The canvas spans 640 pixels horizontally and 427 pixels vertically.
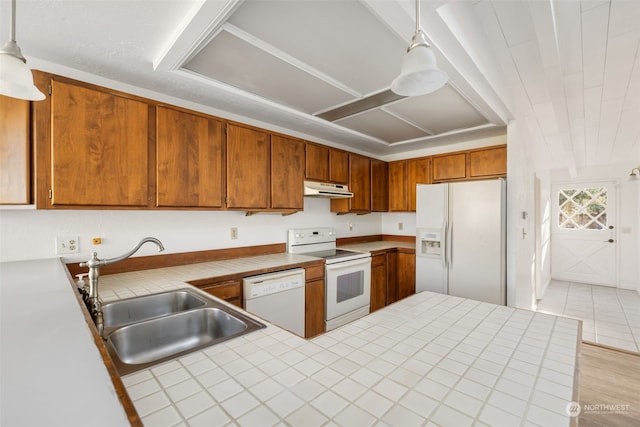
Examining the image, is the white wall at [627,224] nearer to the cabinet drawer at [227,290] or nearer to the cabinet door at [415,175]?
the cabinet door at [415,175]

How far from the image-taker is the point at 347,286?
115 inches

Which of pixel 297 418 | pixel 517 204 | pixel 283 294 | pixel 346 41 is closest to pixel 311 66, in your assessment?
pixel 346 41

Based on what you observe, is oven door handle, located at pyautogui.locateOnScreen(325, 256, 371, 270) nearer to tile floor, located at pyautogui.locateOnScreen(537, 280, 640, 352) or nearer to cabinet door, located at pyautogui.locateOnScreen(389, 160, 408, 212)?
cabinet door, located at pyautogui.locateOnScreen(389, 160, 408, 212)

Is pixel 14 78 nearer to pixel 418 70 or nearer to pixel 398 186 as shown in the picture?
pixel 418 70

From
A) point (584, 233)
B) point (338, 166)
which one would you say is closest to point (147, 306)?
point (338, 166)

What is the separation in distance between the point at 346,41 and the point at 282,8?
42cm

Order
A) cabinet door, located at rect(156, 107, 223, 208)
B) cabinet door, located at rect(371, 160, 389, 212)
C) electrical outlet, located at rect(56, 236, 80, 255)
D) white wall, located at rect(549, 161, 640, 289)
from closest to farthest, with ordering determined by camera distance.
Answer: electrical outlet, located at rect(56, 236, 80, 255) < cabinet door, located at rect(156, 107, 223, 208) < cabinet door, located at rect(371, 160, 389, 212) < white wall, located at rect(549, 161, 640, 289)

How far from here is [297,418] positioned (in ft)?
1.92

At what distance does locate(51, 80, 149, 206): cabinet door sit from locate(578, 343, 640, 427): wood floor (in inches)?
127

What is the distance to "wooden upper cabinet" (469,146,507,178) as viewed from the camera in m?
3.06

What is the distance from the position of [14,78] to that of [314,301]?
91.3 inches

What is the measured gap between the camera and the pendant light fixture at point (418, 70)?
3.31 feet

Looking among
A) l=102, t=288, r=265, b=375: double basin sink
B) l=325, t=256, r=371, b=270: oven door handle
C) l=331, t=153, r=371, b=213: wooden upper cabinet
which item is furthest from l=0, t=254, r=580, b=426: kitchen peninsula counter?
l=331, t=153, r=371, b=213: wooden upper cabinet

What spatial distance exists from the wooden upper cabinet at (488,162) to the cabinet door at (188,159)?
282 cm
